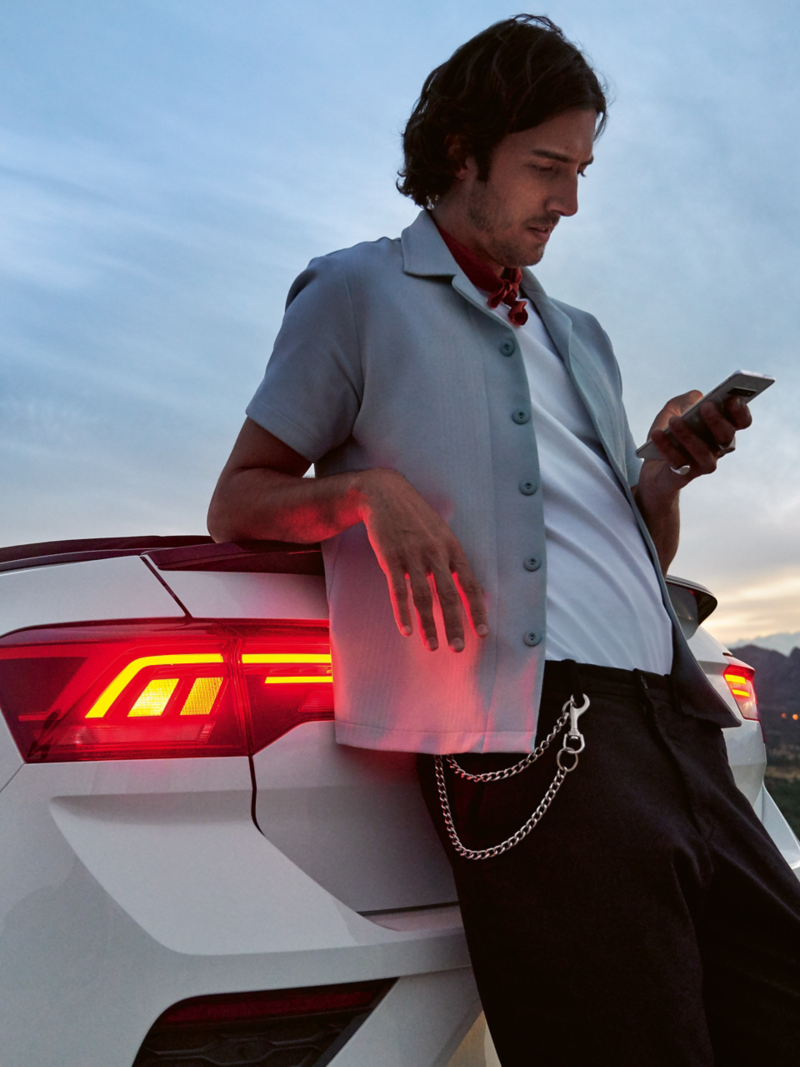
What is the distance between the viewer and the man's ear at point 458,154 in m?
1.93

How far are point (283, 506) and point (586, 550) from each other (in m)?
0.51

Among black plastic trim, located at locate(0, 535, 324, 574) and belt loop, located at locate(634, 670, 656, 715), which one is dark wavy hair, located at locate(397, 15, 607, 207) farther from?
belt loop, located at locate(634, 670, 656, 715)

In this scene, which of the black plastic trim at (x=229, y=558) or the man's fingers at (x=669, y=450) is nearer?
the black plastic trim at (x=229, y=558)

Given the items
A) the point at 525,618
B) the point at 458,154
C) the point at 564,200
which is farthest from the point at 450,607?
the point at 458,154

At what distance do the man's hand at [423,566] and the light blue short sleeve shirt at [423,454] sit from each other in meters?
0.08

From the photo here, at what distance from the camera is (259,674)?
1.50m

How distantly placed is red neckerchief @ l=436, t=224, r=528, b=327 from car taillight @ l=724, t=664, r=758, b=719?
1041 mm

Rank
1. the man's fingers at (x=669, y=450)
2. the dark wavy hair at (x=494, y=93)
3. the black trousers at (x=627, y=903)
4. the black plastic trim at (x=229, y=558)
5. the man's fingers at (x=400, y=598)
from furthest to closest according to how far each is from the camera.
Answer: the dark wavy hair at (x=494, y=93)
the man's fingers at (x=669, y=450)
the black plastic trim at (x=229, y=558)
the man's fingers at (x=400, y=598)
the black trousers at (x=627, y=903)

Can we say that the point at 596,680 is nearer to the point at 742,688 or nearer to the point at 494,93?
the point at 742,688

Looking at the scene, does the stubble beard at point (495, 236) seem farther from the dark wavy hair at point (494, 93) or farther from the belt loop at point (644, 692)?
the belt loop at point (644, 692)

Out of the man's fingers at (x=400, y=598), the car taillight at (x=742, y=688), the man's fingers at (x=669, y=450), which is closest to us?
the man's fingers at (x=400, y=598)

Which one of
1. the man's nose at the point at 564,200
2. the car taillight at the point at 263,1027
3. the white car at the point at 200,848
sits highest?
the man's nose at the point at 564,200

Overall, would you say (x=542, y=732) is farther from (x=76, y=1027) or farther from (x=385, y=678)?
(x=76, y=1027)

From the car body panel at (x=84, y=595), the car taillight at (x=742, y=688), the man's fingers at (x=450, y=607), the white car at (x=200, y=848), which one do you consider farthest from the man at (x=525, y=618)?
the car taillight at (x=742, y=688)
